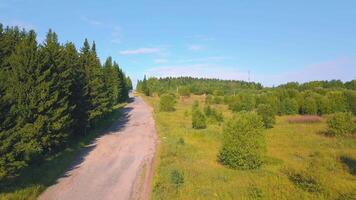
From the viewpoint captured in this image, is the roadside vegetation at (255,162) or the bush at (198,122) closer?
Answer: the roadside vegetation at (255,162)

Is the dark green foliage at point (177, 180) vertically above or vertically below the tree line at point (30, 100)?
below

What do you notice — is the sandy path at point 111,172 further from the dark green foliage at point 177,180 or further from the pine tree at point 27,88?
the pine tree at point 27,88

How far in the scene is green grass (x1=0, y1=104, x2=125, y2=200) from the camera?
1551 cm

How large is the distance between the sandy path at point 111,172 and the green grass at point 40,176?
51 cm

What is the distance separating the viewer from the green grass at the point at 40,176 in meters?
15.5

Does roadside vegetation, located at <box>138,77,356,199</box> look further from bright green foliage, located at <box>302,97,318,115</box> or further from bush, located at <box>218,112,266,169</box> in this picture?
bright green foliage, located at <box>302,97,318,115</box>

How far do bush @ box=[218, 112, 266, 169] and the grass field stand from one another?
0.71 meters

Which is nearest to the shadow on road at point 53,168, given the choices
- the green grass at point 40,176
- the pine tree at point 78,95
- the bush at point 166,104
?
the green grass at point 40,176

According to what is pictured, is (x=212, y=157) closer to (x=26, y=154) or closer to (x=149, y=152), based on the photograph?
(x=149, y=152)

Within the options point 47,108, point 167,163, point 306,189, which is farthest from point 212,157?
point 47,108

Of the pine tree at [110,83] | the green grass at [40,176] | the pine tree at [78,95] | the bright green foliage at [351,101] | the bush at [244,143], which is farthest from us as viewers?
the bright green foliage at [351,101]

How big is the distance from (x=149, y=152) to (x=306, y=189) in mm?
13850

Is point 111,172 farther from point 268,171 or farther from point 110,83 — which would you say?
point 110,83

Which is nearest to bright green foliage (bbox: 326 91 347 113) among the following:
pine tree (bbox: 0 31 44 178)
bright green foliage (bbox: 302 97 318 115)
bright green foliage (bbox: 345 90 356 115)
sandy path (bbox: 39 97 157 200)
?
bright green foliage (bbox: 345 90 356 115)
